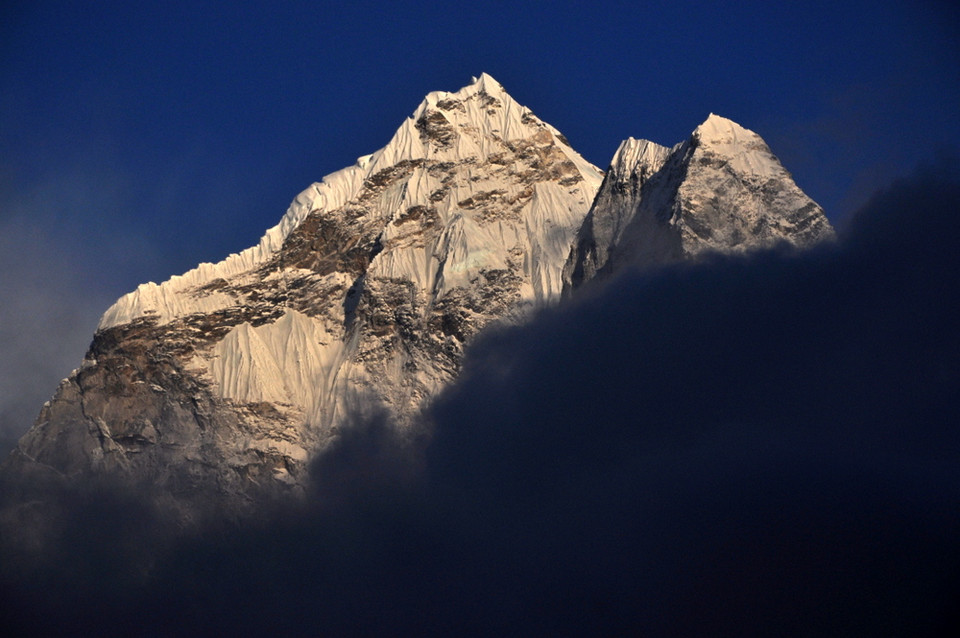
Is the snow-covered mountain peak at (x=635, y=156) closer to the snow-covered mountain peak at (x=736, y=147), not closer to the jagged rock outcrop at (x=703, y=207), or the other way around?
the jagged rock outcrop at (x=703, y=207)

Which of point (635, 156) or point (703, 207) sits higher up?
point (635, 156)

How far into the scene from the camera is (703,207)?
165875mm

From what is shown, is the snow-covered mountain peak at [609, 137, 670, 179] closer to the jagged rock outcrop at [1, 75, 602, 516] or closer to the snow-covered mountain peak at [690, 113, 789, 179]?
the snow-covered mountain peak at [690, 113, 789, 179]

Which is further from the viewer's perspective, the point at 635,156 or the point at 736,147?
the point at 635,156

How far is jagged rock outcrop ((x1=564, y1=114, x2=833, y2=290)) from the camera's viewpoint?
16525 cm

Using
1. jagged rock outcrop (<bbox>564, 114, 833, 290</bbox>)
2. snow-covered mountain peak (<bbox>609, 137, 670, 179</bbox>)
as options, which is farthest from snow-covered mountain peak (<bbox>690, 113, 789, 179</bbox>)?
snow-covered mountain peak (<bbox>609, 137, 670, 179</bbox>)

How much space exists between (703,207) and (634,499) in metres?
23.8

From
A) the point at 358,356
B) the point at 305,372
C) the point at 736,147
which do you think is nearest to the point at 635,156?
the point at 736,147

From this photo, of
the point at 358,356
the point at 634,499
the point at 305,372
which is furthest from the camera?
the point at 305,372

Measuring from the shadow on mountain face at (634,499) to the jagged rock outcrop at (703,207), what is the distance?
1.98 m

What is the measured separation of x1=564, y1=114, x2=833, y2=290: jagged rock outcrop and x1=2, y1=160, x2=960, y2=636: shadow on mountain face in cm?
198

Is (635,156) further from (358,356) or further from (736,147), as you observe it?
(358,356)

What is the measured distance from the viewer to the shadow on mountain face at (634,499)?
5704 inches

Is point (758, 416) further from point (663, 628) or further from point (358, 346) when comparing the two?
point (358, 346)
